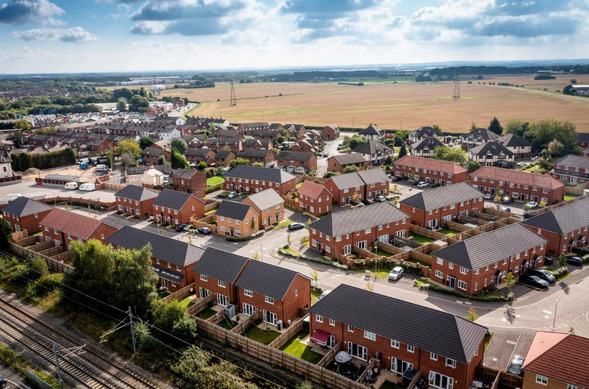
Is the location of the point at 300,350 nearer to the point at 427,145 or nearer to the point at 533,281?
the point at 533,281

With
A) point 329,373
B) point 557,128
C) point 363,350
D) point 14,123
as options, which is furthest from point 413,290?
point 14,123

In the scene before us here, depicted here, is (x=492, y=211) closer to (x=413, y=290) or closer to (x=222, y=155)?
(x=413, y=290)

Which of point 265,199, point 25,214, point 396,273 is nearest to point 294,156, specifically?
point 265,199

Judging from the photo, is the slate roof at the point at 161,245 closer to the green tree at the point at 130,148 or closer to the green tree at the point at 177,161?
the green tree at the point at 177,161

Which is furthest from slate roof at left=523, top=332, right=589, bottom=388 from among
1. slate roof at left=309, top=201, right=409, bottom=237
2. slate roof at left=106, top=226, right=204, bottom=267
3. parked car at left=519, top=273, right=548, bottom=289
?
slate roof at left=106, top=226, right=204, bottom=267

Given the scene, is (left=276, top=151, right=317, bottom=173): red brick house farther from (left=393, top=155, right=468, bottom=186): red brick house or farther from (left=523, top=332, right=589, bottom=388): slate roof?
(left=523, top=332, right=589, bottom=388): slate roof
